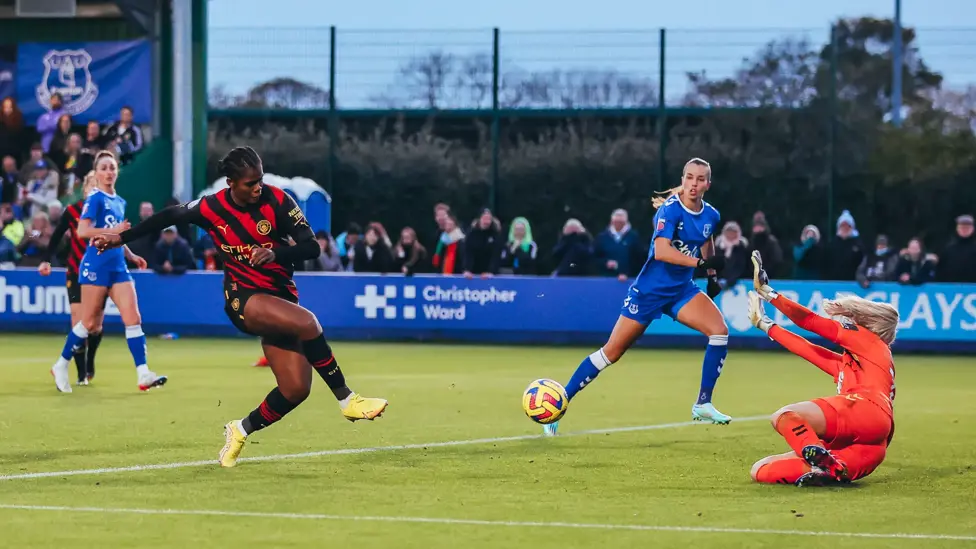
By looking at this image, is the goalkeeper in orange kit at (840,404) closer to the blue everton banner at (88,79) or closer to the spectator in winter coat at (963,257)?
the spectator in winter coat at (963,257)

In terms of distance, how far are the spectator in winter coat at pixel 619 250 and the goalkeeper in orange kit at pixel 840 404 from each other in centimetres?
1343

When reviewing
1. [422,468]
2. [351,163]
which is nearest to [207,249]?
[351,163]

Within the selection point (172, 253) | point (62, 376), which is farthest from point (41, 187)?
point (62, 376)

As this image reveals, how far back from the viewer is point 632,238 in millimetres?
22859

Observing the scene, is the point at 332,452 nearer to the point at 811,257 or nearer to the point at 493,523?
the point at 493,523

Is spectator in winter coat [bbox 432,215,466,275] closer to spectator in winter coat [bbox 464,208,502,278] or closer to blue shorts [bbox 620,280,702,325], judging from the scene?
spectator in winter coat [bbox 464,208,502,278]

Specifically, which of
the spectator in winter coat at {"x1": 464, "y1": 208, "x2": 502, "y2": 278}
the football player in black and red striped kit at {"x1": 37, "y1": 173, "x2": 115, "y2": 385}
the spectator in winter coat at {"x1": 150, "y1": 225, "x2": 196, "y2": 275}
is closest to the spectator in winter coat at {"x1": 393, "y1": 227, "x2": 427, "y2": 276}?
the spectator in winter coat at {"x1": 464, "y1": 208, "x2": 502, "y2": 278}

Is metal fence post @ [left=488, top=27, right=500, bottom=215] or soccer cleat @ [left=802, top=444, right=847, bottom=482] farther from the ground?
metal fence post @ [left=488, top=27, right=500, bottom=215]

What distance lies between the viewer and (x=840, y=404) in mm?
8789

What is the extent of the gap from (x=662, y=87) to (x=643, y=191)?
2.07m

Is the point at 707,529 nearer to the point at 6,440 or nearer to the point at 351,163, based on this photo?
the point at 6,440

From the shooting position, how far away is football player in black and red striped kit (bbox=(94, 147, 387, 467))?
9305 millimetres

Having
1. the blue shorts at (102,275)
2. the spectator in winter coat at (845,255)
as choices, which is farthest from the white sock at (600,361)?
the spectator in winter coat at (845,255)

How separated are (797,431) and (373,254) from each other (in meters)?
15.7
